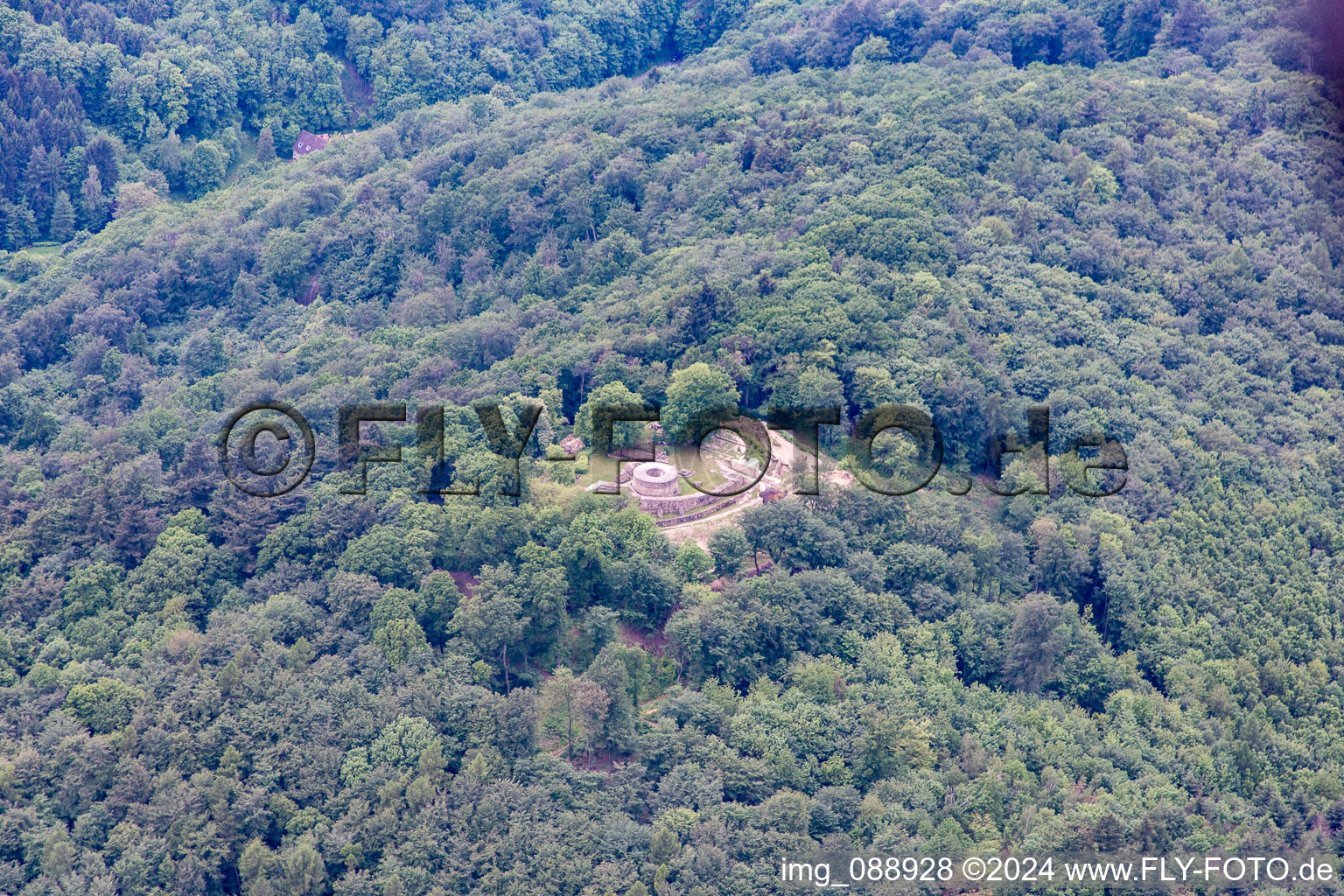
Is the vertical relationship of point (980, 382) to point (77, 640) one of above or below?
above

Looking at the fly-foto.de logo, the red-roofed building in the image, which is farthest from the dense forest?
the red-roofed building

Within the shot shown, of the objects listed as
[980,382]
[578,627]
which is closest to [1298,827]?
[980,382]

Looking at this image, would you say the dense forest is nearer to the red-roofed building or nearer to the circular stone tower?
the circular stone tower

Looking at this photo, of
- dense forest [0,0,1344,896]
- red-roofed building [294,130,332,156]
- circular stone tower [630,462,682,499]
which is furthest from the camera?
red-roofed building [294,130,332,156]

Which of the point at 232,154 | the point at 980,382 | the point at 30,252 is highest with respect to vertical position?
the point at 232,154

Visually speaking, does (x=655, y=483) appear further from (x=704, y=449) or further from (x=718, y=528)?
(x=704, y=449)

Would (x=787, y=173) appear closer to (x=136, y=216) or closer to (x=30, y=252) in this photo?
(x=136, y=216)
